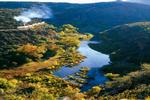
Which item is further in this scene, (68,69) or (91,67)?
(91,67)

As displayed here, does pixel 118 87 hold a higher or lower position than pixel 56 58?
higher

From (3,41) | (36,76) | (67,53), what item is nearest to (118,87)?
(36,76)

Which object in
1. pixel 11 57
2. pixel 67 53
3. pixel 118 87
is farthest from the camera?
pixel 67 53

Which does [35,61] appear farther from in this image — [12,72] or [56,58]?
[12,72]

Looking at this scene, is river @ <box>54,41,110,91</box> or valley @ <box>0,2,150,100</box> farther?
river @ <box>54,41,110,91</box>

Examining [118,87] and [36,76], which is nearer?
[118,87]

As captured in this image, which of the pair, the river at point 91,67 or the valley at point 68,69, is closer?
the valley at point 68,69

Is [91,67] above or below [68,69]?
below

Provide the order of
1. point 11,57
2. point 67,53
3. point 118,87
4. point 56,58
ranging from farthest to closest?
point 67,53 → point 56,58 → point 11,57 → point 118,87
